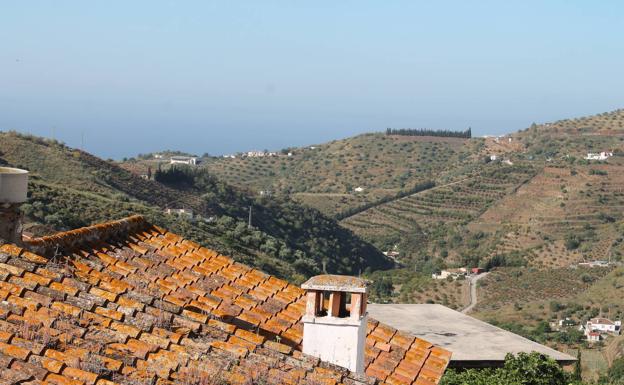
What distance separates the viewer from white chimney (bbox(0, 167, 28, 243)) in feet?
21.2

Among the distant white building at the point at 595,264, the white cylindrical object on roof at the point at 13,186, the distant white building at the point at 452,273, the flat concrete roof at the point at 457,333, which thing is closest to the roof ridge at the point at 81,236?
the white cylindrical object on roof at the point at 13,186

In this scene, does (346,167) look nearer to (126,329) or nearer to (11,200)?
(11,200)

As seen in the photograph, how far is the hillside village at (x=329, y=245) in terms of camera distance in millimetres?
5527

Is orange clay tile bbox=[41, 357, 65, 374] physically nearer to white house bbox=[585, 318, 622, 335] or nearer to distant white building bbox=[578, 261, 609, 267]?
white house bbox=[585, 318, 622, 335]

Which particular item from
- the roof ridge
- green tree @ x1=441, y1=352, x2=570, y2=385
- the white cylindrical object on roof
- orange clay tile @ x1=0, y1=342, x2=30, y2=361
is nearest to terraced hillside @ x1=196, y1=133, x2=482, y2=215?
green tree @ x1=441, y1=352, x2=570, y2=385

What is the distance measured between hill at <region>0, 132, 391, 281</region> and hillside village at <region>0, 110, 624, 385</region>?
0.20 m

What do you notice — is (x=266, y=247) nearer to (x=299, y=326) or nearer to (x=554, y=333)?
(x=554, y=333)

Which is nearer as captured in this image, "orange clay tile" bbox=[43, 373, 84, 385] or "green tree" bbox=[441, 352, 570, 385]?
"orange clay tile" bbox=[43, 373, 84, 385]

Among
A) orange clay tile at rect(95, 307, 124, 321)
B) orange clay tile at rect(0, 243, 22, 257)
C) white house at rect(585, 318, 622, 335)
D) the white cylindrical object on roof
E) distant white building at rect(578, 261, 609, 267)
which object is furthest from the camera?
distant white building at rect(578, 261, 609, 267)

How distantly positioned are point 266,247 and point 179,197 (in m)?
20.2

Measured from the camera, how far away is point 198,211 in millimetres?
59781

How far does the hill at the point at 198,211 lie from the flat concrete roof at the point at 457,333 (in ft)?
54.4

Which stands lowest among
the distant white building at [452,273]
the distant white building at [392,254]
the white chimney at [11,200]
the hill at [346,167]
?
the distant white building at [392,254]

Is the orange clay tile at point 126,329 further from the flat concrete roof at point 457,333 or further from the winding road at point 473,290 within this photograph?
the winding road at point 473,290
